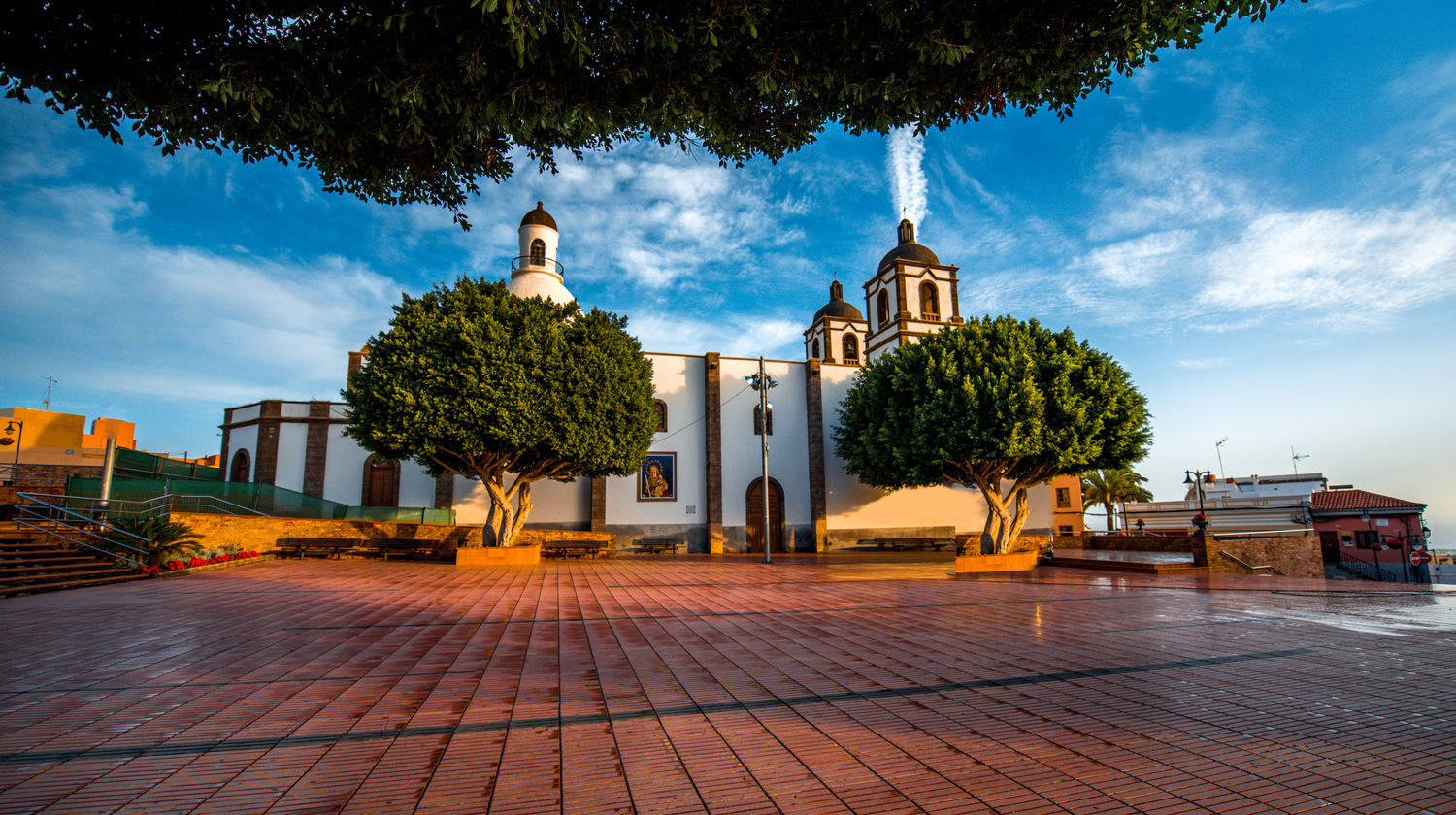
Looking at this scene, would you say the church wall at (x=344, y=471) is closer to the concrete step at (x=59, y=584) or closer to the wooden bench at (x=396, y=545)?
the wooden bench at (x=396, y=545)

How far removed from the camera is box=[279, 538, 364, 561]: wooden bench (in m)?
18.9

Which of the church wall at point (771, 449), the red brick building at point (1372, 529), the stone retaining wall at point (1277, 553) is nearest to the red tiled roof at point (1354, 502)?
the red brick building at point (1372, 529)

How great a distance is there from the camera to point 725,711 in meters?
3.93

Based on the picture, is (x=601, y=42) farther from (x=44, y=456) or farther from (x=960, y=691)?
(x=44, y=456)

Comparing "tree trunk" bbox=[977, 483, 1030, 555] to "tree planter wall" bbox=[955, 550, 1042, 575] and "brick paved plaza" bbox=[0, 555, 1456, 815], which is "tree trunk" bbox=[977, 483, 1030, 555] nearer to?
"tree planter wall" bbox=[955, 550, 1042, 575]

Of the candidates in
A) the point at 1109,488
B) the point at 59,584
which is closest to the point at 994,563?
the point at 59,584

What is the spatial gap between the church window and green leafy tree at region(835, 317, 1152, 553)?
11.5 metres

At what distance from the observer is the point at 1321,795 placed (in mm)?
2713

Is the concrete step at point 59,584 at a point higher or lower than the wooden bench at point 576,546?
higher

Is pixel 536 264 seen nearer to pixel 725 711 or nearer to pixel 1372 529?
pixel 725 711

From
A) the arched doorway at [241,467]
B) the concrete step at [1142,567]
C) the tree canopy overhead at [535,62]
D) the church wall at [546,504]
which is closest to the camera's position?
the tree canopy overhead at [535,62]

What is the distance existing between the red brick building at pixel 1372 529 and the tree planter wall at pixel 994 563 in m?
35.4

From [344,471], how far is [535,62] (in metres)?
25.7

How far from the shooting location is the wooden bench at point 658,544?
84.6 feet
